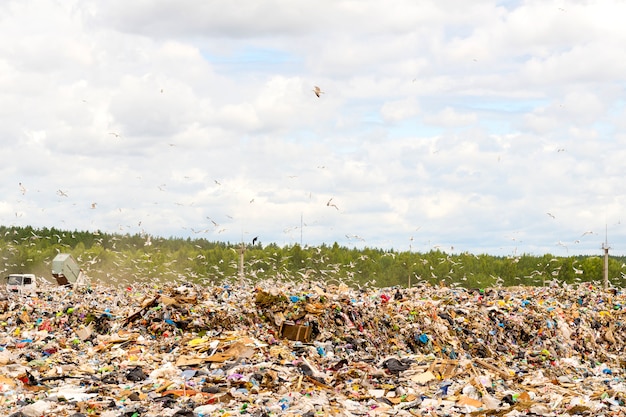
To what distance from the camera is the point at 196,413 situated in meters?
8.78

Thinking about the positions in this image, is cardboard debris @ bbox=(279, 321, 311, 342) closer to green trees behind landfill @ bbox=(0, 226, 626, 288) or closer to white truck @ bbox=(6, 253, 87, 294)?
white truck @ bbox=(6, 253, 87, 294)

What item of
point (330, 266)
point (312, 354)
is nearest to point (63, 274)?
point (330, 266)

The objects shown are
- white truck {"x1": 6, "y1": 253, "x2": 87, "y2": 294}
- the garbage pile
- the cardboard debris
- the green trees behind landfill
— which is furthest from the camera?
the green trees behind landfill

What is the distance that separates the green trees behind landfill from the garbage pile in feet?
85.3

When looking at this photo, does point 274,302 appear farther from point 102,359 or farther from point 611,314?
point 611,314

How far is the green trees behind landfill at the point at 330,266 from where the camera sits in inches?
1778

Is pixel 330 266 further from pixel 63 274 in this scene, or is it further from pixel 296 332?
pixel 296 332

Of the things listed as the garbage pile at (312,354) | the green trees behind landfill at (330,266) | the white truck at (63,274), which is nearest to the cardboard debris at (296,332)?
the garbage pile at (312,354)

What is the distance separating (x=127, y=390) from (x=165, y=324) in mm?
3507

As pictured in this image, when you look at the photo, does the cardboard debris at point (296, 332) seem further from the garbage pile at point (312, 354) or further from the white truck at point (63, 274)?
the white truck at point (63, 274)

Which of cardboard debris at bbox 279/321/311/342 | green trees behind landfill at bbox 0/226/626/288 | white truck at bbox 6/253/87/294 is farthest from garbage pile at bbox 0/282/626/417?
green trees behind landfill at bbox 0/226/626/288

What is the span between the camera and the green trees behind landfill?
45156 mm

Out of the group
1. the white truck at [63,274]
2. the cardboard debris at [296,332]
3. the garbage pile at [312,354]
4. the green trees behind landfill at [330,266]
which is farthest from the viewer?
the green trees behind landfill at [330,266]

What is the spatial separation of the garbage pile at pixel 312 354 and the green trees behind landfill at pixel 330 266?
85.3 ft
